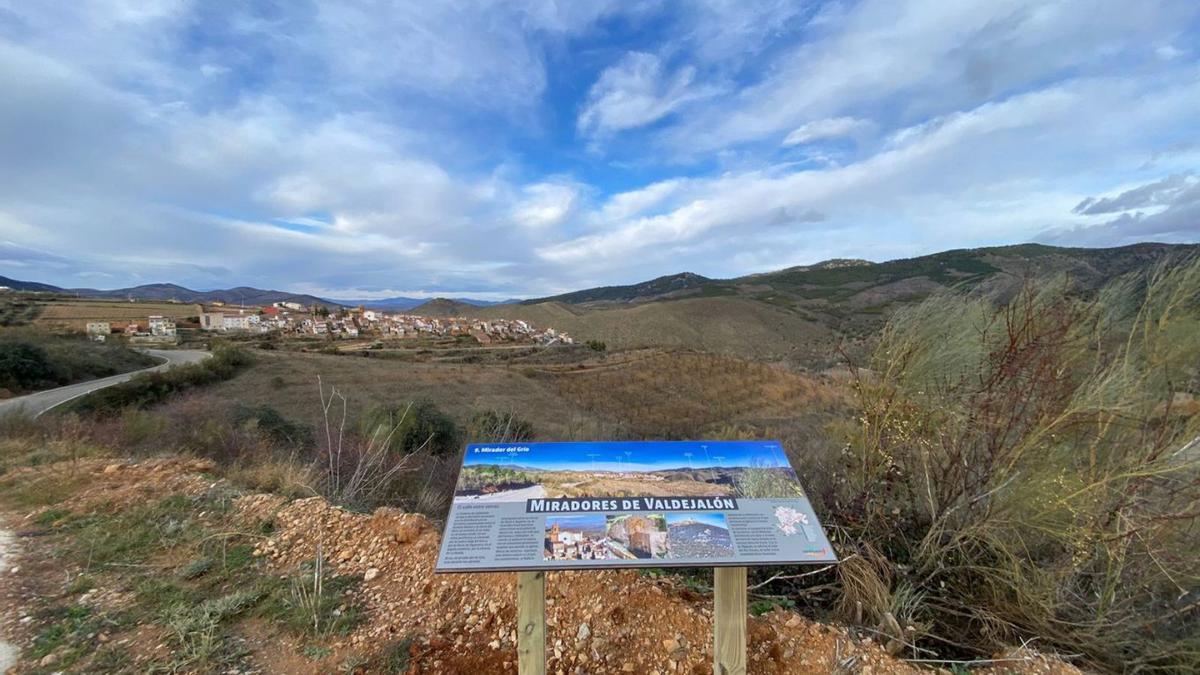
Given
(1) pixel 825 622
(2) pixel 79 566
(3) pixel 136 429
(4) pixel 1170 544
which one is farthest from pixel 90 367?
(4) pixel 1170 544

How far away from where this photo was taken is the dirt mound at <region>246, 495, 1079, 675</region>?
2.41 metres

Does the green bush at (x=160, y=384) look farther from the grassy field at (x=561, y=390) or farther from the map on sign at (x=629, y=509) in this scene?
the map on sign at (x=629, y=509)

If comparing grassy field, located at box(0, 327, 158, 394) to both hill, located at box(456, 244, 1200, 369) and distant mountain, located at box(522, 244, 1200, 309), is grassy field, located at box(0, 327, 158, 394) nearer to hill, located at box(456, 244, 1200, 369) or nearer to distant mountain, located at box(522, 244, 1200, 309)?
hill, located at box(456, 244, 1200, 369)

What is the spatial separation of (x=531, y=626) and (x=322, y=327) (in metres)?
55.4

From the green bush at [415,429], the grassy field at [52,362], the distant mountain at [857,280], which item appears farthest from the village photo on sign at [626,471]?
the distant mountain at [857,280]

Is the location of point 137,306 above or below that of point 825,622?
above

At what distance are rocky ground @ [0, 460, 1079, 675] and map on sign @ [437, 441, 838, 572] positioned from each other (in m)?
0.93

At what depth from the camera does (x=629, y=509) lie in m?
2.04

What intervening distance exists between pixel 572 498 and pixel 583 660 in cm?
105

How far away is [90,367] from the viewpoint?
23.2 m

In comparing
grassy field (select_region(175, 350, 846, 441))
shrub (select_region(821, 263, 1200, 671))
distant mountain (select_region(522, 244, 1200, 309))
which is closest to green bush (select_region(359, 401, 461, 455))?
grassy field (select_region(175, 350, 846, 441))

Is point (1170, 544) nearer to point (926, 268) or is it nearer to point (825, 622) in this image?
point (825, 622)

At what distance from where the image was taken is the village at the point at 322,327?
39.6m

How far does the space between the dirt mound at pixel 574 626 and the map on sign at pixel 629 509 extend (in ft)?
3.04
